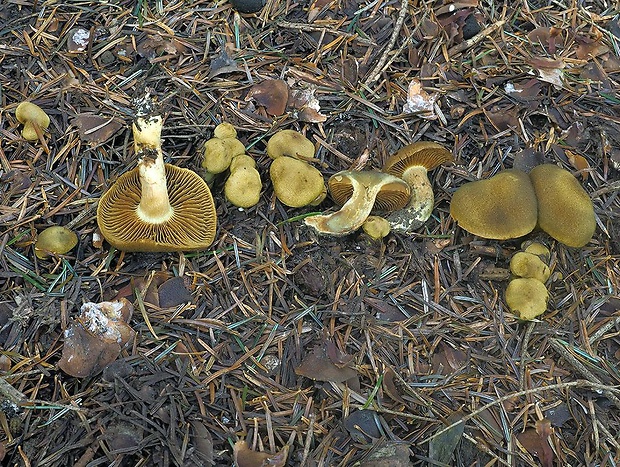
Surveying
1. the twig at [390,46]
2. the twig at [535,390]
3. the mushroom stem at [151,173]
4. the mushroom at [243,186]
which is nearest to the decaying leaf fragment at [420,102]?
the twig at [390,46]

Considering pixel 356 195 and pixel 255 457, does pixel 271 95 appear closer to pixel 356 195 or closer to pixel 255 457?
pixel 356 195

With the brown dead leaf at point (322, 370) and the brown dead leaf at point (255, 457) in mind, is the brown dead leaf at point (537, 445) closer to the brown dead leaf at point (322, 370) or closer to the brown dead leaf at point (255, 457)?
the brown dead leaf at point (322, 370)

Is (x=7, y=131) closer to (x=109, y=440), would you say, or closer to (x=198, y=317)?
(x=198, y=317)

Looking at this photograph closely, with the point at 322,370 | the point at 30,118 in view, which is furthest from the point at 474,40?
the point at 30,118

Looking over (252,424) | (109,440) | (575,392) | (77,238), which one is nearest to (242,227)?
(77,238)

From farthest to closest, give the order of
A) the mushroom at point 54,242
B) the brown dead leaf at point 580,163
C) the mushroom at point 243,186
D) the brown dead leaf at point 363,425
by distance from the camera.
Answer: the brown dead leaf at point 580,163 < the mushroom at point 243,186 < the mushroom at point 54,242 < the brown dead leaf at point 363,425

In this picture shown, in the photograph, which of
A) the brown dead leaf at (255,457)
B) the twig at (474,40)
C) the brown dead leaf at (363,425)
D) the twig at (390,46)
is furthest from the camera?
the twig at (474,40)

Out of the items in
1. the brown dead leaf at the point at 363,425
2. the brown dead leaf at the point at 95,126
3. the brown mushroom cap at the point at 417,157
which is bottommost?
the brown dead leaf at the point at 363,425
